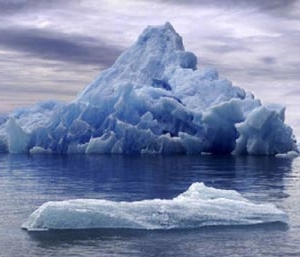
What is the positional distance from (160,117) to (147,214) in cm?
5190

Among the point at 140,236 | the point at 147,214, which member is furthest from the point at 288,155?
the point at 140,236

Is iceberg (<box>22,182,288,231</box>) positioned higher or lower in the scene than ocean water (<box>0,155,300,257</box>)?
higher

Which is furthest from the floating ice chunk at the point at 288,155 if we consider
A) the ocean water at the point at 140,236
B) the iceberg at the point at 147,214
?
the iceberg at the point at 147,214

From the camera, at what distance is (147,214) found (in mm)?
17562

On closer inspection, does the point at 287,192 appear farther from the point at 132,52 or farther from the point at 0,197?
the point at 132,52

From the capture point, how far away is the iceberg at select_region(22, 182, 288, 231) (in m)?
17.0

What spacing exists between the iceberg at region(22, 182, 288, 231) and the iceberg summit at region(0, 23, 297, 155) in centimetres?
4209

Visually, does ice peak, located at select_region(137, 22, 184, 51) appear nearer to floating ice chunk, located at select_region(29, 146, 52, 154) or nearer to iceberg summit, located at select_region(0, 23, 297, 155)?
iceberg summit, located at select_region(0, 23, 297, 155)

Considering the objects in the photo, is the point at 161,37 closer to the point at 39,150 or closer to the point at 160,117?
the point at 160,117

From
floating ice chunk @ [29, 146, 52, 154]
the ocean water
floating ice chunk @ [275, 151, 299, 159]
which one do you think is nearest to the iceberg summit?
floating ice chunk @ [29, 146, 52, 154]

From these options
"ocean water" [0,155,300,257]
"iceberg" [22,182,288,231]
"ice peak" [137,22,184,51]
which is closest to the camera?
"ocean water" [0,155,300,257]

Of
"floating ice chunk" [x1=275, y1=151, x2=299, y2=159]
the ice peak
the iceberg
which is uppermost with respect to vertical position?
the ice peak

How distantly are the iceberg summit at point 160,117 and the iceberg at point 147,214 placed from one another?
4209cm

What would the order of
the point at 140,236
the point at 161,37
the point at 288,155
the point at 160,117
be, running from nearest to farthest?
the point at 140,236 < the point at 160,117 < the point at 288,155 < the point at 161,37
